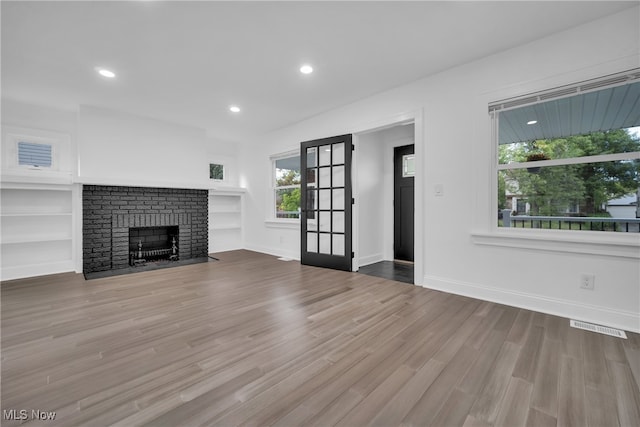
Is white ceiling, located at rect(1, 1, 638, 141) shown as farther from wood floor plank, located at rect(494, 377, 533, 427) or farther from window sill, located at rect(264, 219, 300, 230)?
wood floor plank, located at rect(494, 377, 533, 427)

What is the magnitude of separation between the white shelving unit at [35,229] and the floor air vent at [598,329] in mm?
6274

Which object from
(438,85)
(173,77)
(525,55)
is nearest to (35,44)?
(173,77)

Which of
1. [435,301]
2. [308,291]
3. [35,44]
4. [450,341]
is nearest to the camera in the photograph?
[450,341]

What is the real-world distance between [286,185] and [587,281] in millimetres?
4624

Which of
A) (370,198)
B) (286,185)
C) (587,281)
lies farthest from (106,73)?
(587,281)

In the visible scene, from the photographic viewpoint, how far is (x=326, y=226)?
14.9 feet

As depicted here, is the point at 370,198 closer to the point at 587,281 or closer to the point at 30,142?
the point at 587,281

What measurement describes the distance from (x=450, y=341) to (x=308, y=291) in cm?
163

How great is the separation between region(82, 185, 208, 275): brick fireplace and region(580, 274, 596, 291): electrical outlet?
5570mm

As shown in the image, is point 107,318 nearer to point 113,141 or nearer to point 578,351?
point 113,141

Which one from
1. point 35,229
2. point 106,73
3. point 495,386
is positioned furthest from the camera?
point 35,229

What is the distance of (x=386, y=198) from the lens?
5.06m

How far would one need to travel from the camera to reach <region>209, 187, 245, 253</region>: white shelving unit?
20.3 feet

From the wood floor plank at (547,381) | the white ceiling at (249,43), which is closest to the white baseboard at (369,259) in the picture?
the white ceiling at (249,43)
